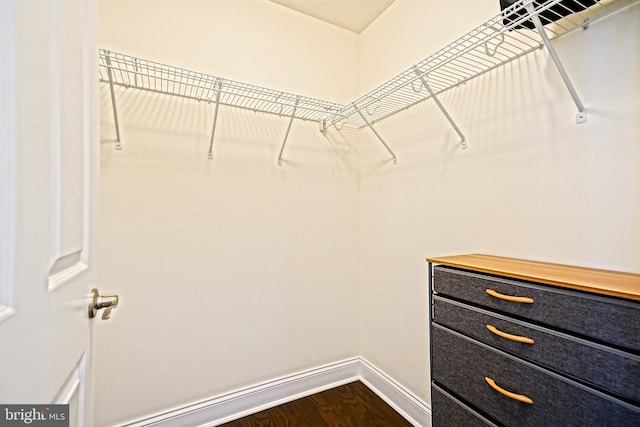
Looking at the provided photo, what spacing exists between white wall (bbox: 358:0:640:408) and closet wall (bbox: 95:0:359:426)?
275 mm

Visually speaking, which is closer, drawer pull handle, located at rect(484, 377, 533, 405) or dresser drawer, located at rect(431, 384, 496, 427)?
drawer pull handle, located at rect(484, 377, 533, 405)

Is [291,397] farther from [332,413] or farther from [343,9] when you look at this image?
[343,9]

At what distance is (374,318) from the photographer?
76.5 inches

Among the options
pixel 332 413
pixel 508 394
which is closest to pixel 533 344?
pixel 508 394

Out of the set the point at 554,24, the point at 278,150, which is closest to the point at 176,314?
the point at 278,150

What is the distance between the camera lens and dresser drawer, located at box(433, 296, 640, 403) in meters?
0.64

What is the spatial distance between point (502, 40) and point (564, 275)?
2.66 ft

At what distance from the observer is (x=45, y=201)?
0.45m

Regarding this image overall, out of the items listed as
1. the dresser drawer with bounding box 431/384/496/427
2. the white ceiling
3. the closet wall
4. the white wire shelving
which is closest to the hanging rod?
the white wire shelving

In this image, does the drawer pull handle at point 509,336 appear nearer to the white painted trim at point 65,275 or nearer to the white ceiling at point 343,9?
the white painted trim at point 65,275

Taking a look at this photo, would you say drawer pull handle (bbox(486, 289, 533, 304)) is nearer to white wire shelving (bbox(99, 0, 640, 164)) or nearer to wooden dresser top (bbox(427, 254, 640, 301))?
wooden dresser top (bbox(427, 254, 640, 301))

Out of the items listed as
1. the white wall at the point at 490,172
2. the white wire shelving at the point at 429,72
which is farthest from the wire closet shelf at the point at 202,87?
Result: the white wall at the point at 490,172

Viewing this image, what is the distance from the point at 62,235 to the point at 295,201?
138 centimetres

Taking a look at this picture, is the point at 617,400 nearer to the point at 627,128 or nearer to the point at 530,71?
the point at 627,128
